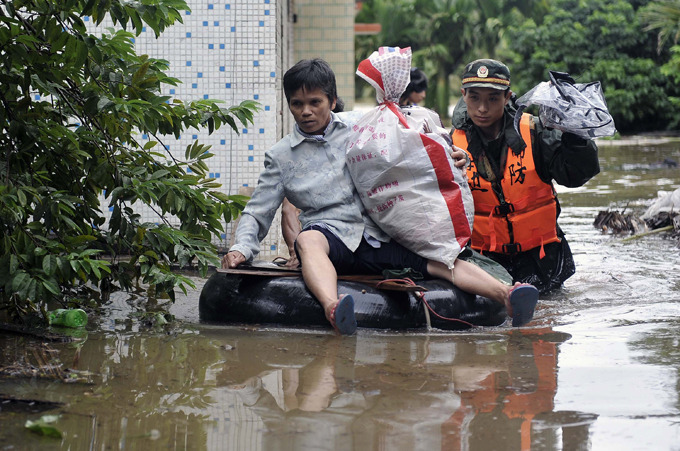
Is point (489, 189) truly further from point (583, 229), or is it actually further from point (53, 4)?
point (583, 229)

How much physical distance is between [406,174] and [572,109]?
1.13m

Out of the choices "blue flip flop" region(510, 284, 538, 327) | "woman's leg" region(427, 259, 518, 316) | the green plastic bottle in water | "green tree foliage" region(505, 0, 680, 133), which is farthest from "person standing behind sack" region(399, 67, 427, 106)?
"green tree foliage" region(505, 0, 680, 133)

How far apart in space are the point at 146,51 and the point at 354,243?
295 centimetres

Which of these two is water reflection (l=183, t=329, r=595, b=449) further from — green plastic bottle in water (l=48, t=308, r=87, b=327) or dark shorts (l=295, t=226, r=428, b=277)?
green plastic bottle in water (l=48, t=308, r=87, b=327)

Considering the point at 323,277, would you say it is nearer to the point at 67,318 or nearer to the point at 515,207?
the point at 67,318

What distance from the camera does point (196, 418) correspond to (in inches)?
125

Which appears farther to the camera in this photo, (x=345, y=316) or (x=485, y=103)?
(x=485, y=103)

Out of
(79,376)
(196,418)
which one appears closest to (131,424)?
(196,418)

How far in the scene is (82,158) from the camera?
4.63 metres

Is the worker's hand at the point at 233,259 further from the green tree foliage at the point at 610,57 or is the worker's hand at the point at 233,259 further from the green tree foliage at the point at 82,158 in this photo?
the green tree foliage at the point at 610,57

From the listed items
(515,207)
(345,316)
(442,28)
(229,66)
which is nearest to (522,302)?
(345,316)

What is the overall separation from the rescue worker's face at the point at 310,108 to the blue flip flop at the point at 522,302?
136cm

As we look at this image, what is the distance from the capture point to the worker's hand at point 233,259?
4.86 meters

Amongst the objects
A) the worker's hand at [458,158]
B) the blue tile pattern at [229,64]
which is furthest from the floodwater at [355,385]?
the blue tile pattern at [229,64]
